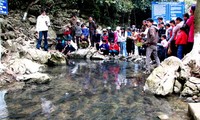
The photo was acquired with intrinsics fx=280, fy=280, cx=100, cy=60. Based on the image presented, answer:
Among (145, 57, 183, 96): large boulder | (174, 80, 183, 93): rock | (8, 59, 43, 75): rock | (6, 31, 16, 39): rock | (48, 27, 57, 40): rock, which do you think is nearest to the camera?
(145, 57, 183, 96): large boulder

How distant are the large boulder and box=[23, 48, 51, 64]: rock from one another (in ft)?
21.7

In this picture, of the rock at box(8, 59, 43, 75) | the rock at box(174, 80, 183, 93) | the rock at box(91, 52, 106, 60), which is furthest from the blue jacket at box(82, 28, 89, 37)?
the rock at box(174, 80, 183, 93)

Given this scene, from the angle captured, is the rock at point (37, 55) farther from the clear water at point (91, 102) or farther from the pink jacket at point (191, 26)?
the pink jacket at point (191, 26)

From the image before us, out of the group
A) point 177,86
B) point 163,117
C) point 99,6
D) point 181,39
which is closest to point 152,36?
point 181,39

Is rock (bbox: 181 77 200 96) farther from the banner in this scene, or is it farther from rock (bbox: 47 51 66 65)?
the banner

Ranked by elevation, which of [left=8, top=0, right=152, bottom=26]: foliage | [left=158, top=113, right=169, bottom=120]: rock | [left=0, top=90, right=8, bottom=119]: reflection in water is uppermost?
[left=8, top=0, right=152, bottom=26]: foliage

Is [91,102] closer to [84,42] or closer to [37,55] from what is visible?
[37,55]

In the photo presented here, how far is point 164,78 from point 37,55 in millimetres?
7180

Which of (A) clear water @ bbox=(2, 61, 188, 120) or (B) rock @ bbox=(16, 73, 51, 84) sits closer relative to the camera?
(A) clear water @ bbox=(2, 61, 188, 120)

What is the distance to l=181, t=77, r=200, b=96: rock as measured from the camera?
7182 millimetres

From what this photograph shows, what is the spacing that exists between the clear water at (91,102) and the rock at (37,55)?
3540mm

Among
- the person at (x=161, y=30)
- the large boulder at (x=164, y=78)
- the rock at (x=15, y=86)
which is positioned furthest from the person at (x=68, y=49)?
the large boulder at (x=164, y=78)

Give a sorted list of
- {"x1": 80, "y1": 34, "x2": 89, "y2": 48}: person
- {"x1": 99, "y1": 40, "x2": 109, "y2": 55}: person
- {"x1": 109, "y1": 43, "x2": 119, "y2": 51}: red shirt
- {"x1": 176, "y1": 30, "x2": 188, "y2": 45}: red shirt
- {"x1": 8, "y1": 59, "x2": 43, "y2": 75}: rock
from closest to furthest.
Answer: {"x1": 176, "y1": 30, "x2": 188, "y2": 45}: red shirt
{"x1": 8, "y1": 59, "x2": 43, "y2": 75}: rock
{"x1": 109, "y1": 43, "x2": 119, "y2": 51}: red shirt
{"x1": 99, "y1": 40, "x2": 109, "y2": 55}: person
{"x1": 80, "y1": 34, "x2": 89, "y2": 48}: person

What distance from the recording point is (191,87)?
7293mm
